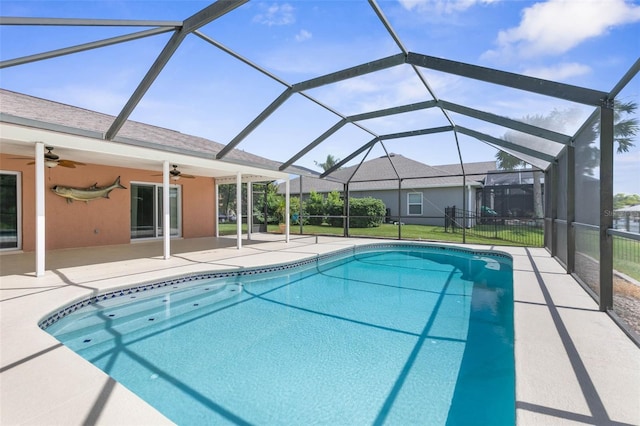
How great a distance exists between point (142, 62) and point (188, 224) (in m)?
7.86

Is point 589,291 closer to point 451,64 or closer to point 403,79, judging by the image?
point 451,64

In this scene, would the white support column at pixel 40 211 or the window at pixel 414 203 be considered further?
the window at pixel 414 203

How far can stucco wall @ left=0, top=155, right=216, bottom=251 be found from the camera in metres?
8.27

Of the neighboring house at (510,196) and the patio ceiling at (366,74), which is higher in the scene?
the patio ceiling at (366,74)

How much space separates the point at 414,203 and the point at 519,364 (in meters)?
16.9

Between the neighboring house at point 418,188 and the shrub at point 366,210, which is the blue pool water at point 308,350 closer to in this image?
the neighboring house at point 418,188

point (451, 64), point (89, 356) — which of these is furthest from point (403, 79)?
point (89, 356)

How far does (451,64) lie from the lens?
5.30 m

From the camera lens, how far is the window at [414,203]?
743 inches

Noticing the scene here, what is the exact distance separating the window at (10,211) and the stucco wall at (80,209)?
117 millimetres

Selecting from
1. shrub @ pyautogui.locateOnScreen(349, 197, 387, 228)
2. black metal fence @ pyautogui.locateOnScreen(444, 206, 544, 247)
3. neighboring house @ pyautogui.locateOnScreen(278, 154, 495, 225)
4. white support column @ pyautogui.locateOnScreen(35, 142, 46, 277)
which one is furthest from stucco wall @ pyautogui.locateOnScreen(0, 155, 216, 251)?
black metal fence @ pyautogui.locateOnScreen(444, 206, 544, 247)

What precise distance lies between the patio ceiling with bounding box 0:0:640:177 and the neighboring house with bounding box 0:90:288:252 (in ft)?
1.20

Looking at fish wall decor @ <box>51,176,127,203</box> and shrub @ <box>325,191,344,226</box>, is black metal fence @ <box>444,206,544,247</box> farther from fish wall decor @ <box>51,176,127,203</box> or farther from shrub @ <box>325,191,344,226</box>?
fish wall decor @ <box>51,176,127,203</box>

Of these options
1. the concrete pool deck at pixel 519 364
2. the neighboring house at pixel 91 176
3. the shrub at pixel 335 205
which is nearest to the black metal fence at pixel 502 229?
the shrub at pixel 335 205
